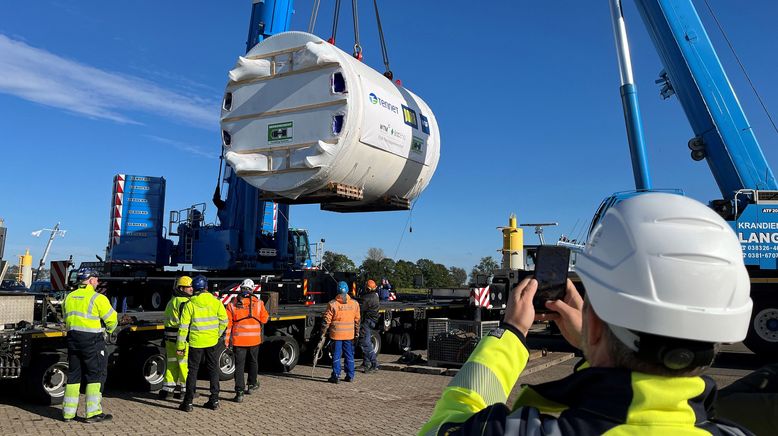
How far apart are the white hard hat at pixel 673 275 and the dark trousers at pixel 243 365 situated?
751 cm

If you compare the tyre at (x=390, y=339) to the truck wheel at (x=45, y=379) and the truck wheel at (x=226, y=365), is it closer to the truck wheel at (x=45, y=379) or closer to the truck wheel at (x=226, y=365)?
the truck wheel at (x=226, y=365)

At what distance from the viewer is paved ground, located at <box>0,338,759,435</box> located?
259 inches

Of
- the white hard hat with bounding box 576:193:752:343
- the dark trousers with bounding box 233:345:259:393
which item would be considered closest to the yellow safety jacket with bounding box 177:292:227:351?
the dark trousers with bounding box 233:345:259:393

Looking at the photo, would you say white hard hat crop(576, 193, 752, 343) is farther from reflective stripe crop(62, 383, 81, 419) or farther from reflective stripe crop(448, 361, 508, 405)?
reflective stripe crop(62, 383, 81, 419)

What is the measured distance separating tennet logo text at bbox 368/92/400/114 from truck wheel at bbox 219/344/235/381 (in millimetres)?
4431

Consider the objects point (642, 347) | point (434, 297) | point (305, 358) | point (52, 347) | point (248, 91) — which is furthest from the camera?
point (434, 297)

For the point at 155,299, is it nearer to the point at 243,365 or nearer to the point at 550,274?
the point at 243,365

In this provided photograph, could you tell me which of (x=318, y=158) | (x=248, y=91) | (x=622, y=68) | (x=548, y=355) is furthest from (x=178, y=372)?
(x=622, y=68)

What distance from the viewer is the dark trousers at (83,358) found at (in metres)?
6.78

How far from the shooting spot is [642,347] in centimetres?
114

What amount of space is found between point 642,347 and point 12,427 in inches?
285

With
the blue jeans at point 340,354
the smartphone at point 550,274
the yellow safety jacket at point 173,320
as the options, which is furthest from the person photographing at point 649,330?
the blue jeans at point 340,354

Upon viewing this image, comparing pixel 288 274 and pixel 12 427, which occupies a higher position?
pixel 288 274

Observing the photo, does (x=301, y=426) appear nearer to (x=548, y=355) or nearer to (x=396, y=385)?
(x=396, y=385)
